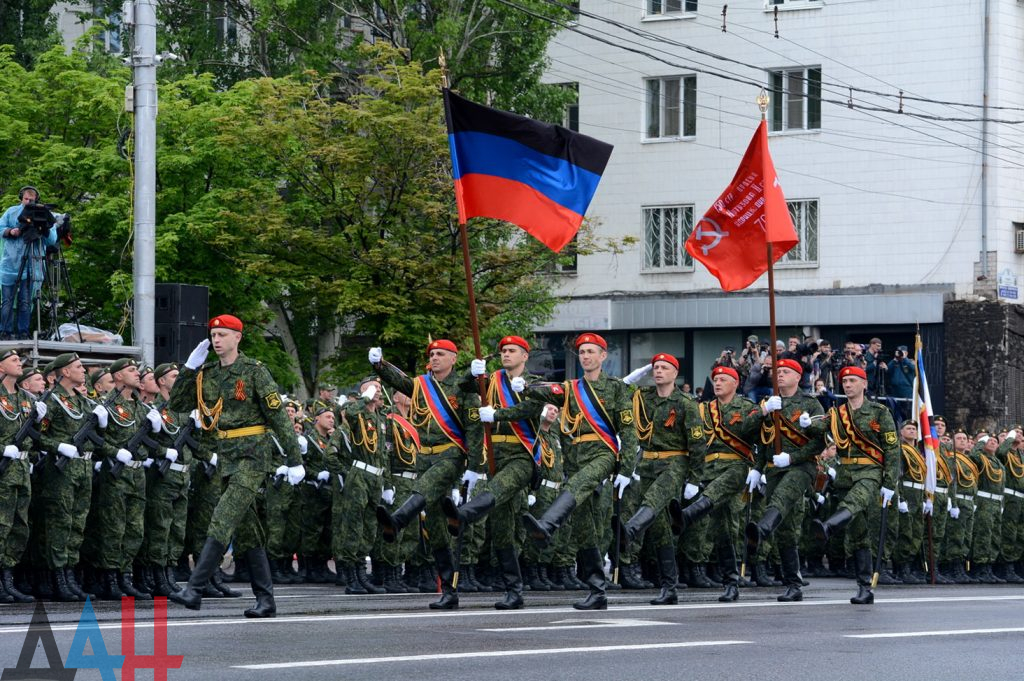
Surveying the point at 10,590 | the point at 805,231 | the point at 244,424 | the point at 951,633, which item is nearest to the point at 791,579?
the point at 951,633

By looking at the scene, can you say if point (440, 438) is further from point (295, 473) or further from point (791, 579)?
point (791, 579)

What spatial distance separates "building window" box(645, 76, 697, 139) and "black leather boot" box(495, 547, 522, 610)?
2556 centimetres

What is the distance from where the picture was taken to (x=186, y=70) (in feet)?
Result: 116

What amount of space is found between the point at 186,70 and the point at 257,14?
176 centimetres

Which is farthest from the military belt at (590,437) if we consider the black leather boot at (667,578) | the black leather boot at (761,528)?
the black leather boot at (761,528)

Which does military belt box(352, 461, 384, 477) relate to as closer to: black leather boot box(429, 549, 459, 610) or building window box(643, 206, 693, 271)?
black leather boot box(429, 549, 459, 610)

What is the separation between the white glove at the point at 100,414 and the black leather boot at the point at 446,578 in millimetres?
2938

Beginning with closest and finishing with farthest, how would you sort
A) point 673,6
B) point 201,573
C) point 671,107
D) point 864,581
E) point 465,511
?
point 201,573 → point 465,511 → point 864,581 → point 673,6 → point 671,107

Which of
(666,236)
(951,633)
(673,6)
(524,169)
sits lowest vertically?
(951,633)

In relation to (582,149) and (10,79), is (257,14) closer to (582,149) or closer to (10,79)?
(10,79)

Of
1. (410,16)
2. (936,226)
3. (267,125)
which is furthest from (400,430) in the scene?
(936,226)

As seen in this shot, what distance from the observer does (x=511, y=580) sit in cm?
1333

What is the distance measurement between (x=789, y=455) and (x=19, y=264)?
28.8ft

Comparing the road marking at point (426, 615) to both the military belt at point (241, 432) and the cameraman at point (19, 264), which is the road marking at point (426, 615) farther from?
the cameraman at point (19, 264)
